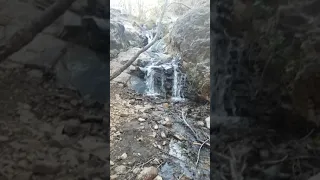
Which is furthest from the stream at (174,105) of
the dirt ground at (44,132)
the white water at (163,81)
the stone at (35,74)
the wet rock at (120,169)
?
the stone at (35,74)

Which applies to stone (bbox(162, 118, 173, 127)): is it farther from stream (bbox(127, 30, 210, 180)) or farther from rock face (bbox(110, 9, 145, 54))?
rock face (bbox(110, 9, 145, 54))

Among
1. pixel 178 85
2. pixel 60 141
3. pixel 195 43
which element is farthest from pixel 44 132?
pixel 195 43

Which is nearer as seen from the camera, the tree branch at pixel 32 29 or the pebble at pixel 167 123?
the tree branch at pixel 32 29

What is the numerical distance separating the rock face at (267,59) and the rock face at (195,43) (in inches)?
1.8

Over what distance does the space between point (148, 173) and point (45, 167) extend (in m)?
0.44

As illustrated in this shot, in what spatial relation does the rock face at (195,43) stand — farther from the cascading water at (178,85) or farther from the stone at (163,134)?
the stone at (163,134)

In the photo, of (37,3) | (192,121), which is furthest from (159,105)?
(37,3)

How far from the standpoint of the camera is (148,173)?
1.39 meters

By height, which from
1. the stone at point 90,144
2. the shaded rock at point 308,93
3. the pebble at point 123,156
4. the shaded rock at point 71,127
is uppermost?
the shaded rock at point 308,93

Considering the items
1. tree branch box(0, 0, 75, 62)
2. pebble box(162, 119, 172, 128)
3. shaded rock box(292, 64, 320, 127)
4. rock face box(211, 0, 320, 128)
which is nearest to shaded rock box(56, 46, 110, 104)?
tree branch box(0, 0, 75, 62)

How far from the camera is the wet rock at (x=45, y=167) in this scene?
132cm

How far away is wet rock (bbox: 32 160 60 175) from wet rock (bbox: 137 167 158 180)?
0.35m

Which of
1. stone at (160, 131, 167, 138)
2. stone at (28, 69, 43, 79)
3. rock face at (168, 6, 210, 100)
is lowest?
stone at (160, 131, 167, 138)

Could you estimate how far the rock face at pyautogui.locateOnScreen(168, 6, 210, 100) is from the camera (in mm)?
1409
